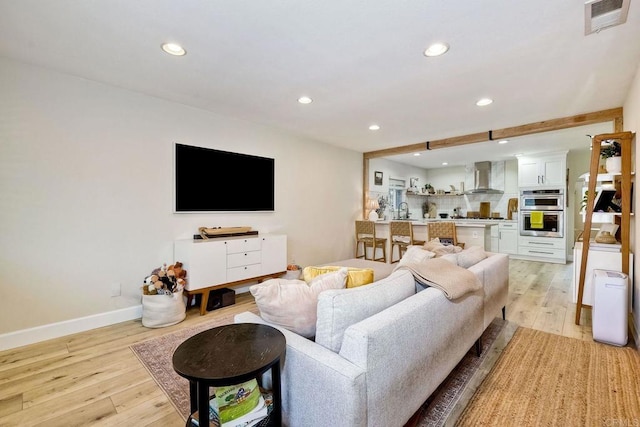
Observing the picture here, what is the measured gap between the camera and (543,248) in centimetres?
609

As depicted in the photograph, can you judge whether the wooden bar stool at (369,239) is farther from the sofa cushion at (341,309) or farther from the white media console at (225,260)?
the sofa cushion at (341,309)

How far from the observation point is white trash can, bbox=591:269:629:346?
2.42 meters

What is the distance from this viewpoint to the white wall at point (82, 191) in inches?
96.3

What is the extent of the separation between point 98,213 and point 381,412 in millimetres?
3049

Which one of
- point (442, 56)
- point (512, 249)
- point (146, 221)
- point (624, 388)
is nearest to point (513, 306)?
point (624, 388)

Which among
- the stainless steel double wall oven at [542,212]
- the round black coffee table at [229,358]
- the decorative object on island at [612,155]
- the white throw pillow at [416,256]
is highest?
the decorative object on island at [612,155]

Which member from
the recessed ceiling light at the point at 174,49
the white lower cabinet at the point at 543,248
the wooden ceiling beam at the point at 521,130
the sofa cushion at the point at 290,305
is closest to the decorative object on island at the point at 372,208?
the wooden ceiling beam at the point at 521,130

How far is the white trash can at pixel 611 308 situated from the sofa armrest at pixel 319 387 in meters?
2.65

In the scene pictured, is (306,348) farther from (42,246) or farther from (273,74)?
(42,246)

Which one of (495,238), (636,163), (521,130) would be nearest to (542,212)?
(495,238)

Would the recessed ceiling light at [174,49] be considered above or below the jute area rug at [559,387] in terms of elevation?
above

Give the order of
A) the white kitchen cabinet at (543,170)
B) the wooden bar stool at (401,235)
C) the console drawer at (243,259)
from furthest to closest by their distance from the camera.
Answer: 1. the white kitchen cabinet at (543,170)
2. the wooden bar stool at (401,235)
3. the console drawer at (243,259)

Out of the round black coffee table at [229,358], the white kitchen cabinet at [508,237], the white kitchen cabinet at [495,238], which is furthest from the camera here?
the white kitchen cabinet at [495,238]

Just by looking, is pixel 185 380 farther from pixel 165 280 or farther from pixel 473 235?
pixel 473 235
